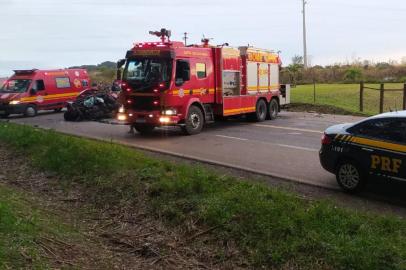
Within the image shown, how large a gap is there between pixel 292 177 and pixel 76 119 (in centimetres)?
1432

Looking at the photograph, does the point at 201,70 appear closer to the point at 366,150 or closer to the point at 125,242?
the point at 366,150

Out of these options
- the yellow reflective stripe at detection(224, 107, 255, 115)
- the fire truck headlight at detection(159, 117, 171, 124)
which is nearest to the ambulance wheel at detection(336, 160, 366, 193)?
the fire truck headlight at detection(159, 117, 171, 124)

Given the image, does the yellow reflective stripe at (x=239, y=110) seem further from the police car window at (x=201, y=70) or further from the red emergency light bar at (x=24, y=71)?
the red emergency light bar at (x=24, y=71)

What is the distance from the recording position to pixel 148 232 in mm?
7359

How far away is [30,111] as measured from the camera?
2523 centimetres

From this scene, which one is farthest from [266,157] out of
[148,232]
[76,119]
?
[76,119]

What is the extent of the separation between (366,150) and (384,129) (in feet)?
1.49

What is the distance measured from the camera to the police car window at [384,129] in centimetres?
832

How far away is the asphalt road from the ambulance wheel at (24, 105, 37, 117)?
9.23 ft

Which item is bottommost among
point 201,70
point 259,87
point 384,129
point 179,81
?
point 384,129

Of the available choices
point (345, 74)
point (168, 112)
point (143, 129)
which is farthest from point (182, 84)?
point (345, 74)

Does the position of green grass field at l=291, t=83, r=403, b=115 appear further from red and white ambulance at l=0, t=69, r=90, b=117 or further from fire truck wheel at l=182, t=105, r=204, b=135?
red and white ambulance at l=0, t=69, r=90, b=117

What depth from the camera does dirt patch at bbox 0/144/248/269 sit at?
19.5ft

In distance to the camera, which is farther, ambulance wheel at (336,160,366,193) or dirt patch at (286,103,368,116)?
dirt patch at (286,103,368,116)
